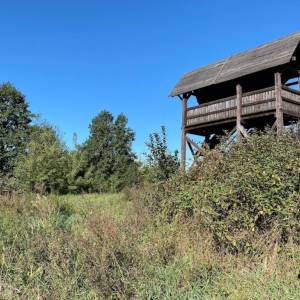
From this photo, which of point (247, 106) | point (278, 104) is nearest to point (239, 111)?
point (247, 106)

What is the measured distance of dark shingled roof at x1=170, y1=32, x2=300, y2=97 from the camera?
16406mm

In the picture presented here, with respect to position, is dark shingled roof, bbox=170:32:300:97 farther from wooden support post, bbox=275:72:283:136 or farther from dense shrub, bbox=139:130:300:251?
dense shrub, bbox=139:130:300:251

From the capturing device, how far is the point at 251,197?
19.0 feet

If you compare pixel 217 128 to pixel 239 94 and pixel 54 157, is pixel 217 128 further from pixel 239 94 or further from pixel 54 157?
pixel 54 157

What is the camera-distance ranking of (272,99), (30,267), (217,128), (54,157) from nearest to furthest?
(30,267)
(272,99)
(217,128)
(54,157)

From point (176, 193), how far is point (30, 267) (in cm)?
348

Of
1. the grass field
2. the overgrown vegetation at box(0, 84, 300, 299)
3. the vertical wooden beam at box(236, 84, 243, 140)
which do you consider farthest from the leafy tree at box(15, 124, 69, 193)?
the grass field

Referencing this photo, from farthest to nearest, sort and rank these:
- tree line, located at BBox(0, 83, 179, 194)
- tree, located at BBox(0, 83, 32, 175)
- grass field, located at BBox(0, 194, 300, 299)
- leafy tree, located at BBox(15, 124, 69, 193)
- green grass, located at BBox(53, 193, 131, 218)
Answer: tree, located at BBox(0, 83, 32, 175)
leafy tree, located at BBox(15, 124, 69, 193)
tree line, located at BBox(0, 83, 179, 194)
green grass, located at BBox(53, 193, 131, 218)
grass field, located at BBox(0, 194, 300, 299)

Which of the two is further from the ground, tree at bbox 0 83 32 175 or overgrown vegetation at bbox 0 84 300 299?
tree at bbox 0 83 32 175

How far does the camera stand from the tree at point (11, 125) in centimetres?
4078

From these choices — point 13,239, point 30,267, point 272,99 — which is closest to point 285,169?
point 30,267

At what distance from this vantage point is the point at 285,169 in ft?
19.4

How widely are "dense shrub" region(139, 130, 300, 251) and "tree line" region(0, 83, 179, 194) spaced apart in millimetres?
5323

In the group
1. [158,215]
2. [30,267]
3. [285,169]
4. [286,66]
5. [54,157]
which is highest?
[286,66]
